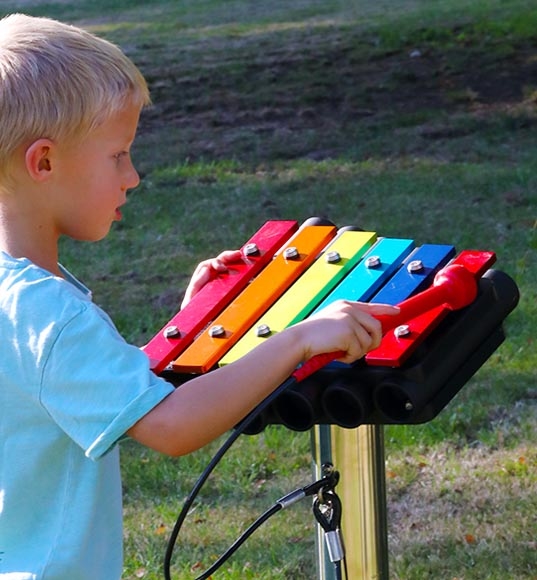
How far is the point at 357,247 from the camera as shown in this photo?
2889 mm

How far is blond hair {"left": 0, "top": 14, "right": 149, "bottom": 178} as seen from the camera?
2.09 meters

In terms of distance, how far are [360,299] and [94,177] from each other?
763 mm

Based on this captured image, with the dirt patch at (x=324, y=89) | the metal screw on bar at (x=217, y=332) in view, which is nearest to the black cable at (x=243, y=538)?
the metal screw on bar at (x=217, y=332)

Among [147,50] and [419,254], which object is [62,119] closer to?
[419,254]

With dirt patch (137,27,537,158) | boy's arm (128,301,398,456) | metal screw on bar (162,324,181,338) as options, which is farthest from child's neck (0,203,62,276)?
dirt patch (137,27,537,158)

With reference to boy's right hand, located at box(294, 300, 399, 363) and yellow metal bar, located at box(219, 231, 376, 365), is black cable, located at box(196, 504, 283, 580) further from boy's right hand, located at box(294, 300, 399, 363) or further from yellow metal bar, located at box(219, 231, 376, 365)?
boy's right hand, located at box(294, 300, 399, 363)

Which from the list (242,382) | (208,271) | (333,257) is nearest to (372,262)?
(333,257)

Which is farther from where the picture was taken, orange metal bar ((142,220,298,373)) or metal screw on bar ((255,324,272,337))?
orange metal bar ((142,220,298,373))

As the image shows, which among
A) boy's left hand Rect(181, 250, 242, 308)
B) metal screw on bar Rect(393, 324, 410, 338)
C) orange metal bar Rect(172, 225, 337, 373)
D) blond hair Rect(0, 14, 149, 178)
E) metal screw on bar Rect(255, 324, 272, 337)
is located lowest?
boy's left hand Rect(181, 250, 242, 308)

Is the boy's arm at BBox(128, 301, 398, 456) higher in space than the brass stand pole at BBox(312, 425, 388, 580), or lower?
higher

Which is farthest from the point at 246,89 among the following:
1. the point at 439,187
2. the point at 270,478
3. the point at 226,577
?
the point at 226,577

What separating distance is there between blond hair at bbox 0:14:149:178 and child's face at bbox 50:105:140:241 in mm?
33

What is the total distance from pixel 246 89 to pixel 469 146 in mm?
3300

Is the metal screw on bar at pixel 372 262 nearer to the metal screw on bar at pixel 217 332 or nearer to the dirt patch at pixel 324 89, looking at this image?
the metal screw on bar at pixel 217 332
